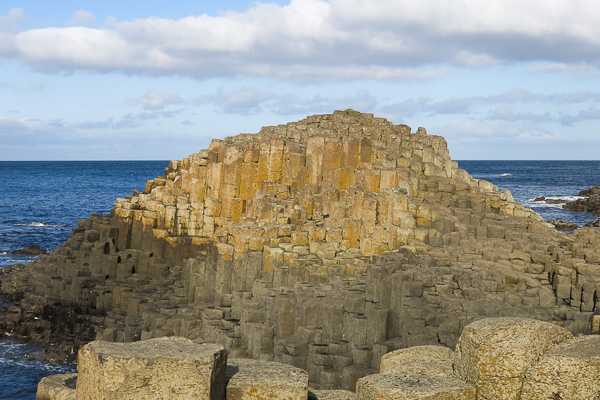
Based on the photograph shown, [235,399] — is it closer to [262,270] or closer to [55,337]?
[262,270]

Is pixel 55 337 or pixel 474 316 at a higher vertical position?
pixel 474 316

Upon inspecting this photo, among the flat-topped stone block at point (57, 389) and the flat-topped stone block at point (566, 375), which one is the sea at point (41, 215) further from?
the flat-topped stone block at point (566, 375)

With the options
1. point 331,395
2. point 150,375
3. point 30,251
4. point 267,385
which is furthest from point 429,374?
point 30,251

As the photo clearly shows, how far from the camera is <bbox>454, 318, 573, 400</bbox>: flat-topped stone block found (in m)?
5.71

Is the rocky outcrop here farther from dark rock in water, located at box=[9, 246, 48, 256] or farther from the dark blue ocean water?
dark rock in water, located at box=[9, 246, 48, 256]

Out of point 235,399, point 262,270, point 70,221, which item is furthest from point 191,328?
point 70,221

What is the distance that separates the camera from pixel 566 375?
543 centimetres

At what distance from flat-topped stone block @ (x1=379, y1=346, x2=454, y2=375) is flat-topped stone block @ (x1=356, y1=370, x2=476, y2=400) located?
299mm

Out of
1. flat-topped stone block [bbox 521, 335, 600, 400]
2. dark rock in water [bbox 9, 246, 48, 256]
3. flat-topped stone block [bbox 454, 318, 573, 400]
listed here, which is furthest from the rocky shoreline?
flat-topped stone block [bbox 521, 335, 600, 400]

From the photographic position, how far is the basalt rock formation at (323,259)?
1527 cm

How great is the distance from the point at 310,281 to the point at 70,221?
5308cm

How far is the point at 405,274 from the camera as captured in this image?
15406 millimetres

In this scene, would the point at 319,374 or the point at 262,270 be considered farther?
the point at 262,270

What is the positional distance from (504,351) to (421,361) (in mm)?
1617
